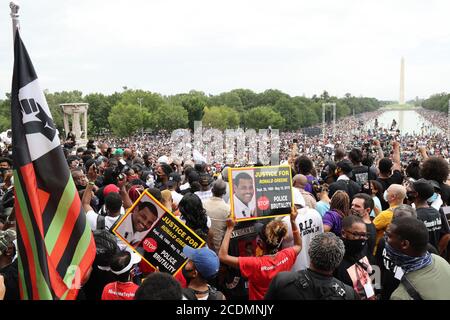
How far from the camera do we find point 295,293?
326 cm

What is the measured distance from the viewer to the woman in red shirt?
13.7 feet

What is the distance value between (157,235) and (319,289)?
157 cm

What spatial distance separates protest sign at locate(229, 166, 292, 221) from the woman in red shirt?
0.35m

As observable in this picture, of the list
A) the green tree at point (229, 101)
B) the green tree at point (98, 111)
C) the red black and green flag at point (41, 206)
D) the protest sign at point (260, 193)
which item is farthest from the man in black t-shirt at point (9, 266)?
the green tree at point (229, 101)

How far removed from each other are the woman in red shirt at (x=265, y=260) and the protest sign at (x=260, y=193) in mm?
354

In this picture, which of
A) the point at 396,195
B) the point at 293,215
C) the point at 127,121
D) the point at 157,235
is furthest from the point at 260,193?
the point at 127,121

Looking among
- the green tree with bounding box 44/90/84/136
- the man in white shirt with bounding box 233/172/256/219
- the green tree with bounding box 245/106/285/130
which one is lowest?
the green tree with bounding box 245/106/285/130

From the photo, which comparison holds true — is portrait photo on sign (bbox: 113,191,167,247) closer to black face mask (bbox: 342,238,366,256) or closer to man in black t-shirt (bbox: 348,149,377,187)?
black face mask (bbox: 342,238,366,256)

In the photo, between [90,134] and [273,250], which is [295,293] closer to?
[273,250]

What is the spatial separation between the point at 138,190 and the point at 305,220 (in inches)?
99.0

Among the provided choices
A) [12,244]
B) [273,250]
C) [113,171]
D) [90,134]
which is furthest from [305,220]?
[90,134]

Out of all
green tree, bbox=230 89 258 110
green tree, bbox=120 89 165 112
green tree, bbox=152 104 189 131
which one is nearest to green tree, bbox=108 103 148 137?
green tree, bbox=152 104 189 131

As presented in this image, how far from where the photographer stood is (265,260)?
4188 millimetres

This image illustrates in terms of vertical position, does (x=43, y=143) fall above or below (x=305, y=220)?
above
